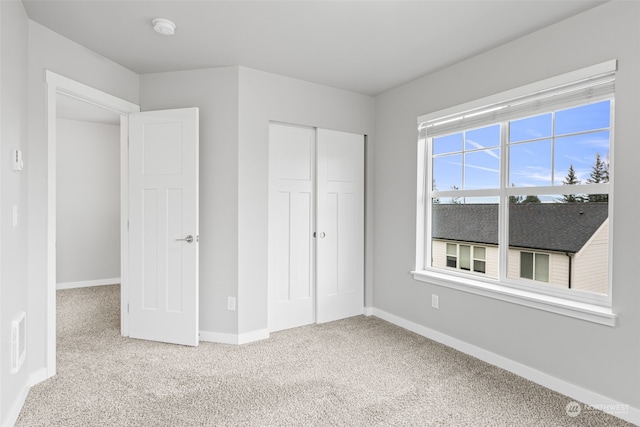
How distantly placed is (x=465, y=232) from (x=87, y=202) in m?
5.31

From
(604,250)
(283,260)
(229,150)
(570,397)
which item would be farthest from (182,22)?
(570,397)

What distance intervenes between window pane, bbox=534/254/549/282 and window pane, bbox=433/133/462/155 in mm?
1142

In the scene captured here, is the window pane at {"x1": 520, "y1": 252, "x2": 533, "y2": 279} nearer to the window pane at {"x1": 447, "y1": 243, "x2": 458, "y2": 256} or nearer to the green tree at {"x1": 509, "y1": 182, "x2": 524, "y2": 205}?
the green tree at {"x1": 509, "y1": 182, "x2": 524, "y2": 205}

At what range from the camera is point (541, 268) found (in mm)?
2623

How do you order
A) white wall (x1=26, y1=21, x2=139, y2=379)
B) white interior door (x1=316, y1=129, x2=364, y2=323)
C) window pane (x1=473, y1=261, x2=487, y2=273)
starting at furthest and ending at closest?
white interior door (x1=316, y1=129, x2=364, y2=323), window pane (x1=473, y1=261, x2=487, y2=273), white wall (x1=26, y1=21, x2=139, y2=379)

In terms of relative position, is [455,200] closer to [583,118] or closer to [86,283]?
[583,118]

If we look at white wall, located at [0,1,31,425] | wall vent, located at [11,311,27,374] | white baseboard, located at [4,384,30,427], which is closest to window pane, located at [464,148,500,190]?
white wall, located at [0,1,31,425]

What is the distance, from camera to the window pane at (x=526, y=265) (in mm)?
2686

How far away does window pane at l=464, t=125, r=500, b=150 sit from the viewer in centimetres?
293

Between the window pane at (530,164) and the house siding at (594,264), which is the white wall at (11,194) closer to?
the window pane at (530,164)

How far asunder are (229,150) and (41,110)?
1.34 metres

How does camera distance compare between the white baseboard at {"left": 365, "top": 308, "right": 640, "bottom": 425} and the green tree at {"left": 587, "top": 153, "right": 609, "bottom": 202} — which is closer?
the white baseboard at {"left": 365, "top": 308, "right": 640, "bottom": 425}

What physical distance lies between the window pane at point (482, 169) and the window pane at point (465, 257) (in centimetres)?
54

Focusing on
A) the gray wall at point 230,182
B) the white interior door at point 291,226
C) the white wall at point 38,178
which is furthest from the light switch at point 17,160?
the white interior door at point 291,226
